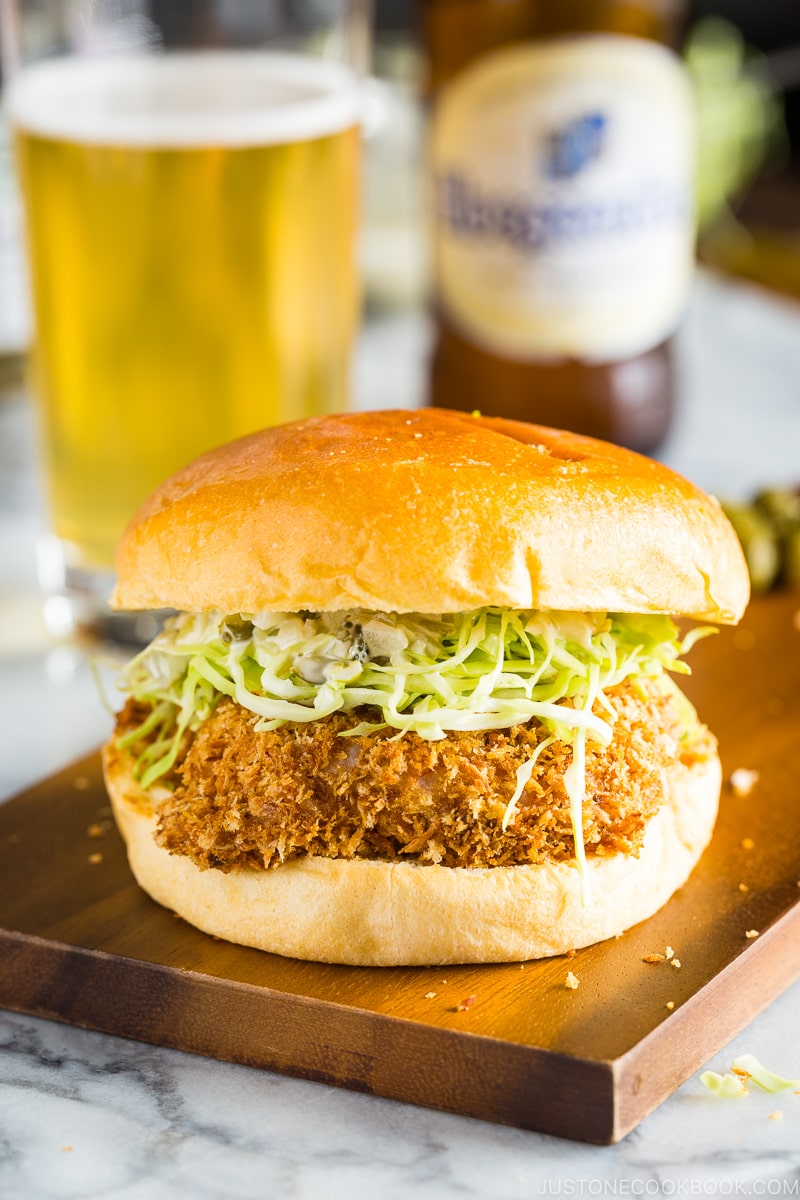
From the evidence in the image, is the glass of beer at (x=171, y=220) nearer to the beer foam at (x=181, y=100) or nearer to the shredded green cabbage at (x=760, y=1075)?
the beer foam at (x=181, y=100)

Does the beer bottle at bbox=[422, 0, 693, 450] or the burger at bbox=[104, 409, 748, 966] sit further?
the beer bottle at bbox=[422, 0, 693, 450]

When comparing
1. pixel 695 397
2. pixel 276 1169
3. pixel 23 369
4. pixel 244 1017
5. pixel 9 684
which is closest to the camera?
pixel 276 1169

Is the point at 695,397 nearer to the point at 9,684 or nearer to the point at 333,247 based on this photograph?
the point at 333,247

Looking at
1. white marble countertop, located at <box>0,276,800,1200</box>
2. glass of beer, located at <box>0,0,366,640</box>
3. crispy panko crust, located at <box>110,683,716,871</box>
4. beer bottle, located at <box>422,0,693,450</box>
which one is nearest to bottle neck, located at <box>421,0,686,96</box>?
beer bottle, located at <box>422,0,693,450</box>

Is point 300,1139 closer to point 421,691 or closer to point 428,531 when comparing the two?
point 421,691

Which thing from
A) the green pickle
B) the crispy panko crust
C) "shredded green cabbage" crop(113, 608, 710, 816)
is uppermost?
"shredded green cabbage" crop(113, 608, 710, 816)

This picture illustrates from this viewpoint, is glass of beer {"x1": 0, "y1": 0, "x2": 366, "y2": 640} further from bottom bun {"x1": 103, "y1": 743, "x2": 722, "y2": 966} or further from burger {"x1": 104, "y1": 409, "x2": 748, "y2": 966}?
bottom bun {"x1": 103, "y1": 743, "x2": 722, "y2": 966}

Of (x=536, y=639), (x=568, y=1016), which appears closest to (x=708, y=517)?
(x=536, y=639)
